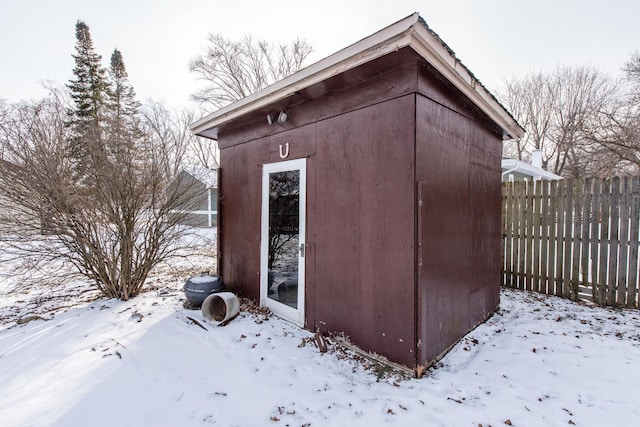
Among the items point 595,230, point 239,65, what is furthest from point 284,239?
point 239,65

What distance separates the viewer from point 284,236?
3.90m

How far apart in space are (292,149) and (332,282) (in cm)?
174

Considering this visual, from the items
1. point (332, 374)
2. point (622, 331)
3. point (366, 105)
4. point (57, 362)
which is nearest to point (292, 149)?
point (366, 105)

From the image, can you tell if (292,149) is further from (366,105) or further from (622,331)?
A: (622,331)

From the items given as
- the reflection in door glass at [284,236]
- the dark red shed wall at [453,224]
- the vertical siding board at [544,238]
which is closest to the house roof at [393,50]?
the dark red shed wall at [453,224]

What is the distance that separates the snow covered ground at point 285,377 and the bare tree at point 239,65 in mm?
16997

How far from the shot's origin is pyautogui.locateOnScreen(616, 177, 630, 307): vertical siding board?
4.09m

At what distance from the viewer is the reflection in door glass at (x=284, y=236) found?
12.2 feet

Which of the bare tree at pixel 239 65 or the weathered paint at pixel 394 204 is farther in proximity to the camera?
the bare tree at pixel 239 65

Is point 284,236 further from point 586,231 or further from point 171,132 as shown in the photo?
point 586,231

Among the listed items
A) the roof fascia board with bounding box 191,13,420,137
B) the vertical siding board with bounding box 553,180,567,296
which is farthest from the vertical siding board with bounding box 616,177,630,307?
the roof fascia board with bounding box 191,13,420,137

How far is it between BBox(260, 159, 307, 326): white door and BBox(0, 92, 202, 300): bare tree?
189 cm

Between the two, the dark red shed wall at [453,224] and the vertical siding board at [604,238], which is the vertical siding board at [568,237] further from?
the dark red shed wall at [453,224]

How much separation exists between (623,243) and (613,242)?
101 millimetres
